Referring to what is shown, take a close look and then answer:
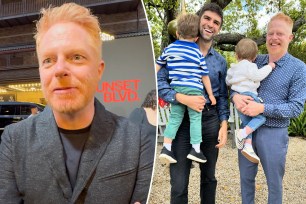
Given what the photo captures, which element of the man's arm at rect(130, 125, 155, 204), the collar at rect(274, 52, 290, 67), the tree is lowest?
the man's arm at rect(130, 125, 155, 204)

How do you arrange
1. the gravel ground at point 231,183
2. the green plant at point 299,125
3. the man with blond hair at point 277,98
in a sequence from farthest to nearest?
1. the green plant at point 299,125
2. the gravel ground at point 231,183
3. the man with blond hair at point 277,98

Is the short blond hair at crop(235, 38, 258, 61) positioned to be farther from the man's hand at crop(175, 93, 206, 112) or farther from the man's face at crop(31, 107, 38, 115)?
the man's face at crop(31, 107, 38, 115)

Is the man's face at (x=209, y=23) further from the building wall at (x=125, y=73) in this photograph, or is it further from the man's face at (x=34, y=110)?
the man's face at (x=34, y=110)

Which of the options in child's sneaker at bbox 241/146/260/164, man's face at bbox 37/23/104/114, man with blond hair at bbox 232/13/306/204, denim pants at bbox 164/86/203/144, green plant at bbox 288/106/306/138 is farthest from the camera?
green plant at bbox 288/106/306/138

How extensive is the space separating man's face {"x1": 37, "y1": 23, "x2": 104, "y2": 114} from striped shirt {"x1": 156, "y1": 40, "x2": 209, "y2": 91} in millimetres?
1269

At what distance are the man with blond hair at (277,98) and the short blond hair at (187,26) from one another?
1.90 ft

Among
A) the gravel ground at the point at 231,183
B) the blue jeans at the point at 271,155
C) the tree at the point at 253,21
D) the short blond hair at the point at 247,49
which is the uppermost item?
the tree at the point at 253,21

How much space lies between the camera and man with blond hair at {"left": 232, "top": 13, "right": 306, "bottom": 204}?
92.3 inches

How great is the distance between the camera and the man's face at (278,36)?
7.67 ft

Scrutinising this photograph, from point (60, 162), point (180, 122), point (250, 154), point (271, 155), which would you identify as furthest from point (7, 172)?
point (271, 155)

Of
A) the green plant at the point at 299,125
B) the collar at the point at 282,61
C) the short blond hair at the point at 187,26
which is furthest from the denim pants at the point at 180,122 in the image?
the green plant at the point at 299,125

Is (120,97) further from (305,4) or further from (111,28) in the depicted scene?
(305,4)

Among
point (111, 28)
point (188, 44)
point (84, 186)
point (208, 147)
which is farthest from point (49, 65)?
point (208, 147)

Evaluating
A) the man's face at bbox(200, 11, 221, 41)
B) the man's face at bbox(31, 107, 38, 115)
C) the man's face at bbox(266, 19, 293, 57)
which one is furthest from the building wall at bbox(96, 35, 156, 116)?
the man's face at bbox(266, 19, 293, 57)
